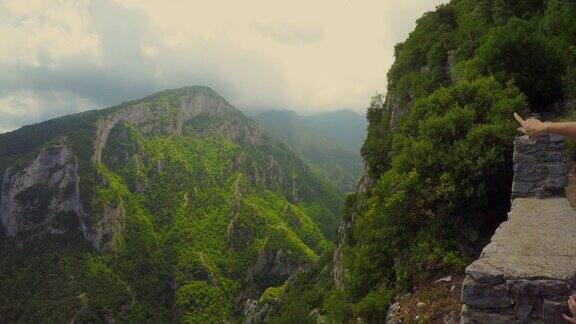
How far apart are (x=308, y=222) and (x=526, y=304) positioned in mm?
193123

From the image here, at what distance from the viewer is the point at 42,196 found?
156 meters

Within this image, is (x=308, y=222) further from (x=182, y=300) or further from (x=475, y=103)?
(x=475, y=103)

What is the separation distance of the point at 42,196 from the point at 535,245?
6944 inches

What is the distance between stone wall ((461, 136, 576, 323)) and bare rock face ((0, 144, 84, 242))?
16720cm

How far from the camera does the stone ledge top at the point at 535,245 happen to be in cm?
740

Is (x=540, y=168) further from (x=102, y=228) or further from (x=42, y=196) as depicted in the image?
(x=42, y=196)

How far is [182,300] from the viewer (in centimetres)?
14088

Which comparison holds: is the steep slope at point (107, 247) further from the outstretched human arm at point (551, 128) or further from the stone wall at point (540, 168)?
the outstretched human arm at point (551, 128)

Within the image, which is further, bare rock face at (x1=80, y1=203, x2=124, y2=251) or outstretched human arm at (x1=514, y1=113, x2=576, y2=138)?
bare rock face at (x1=80, y1=203, x2=124, y2=251)

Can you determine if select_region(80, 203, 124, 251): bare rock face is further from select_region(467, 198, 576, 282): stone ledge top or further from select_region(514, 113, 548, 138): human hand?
select_region(514, 113, 548, 138): human hand

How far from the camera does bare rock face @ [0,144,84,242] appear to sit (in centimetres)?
15200

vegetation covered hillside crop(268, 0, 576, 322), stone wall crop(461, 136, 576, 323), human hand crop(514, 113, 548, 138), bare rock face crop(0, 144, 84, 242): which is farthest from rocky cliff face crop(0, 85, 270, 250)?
human hand crop(514, 113, 548, 138)

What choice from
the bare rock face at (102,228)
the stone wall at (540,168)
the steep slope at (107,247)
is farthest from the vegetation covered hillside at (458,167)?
the bare rock face at (102,228)

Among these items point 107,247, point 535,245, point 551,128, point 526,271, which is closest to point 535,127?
point 551,128
